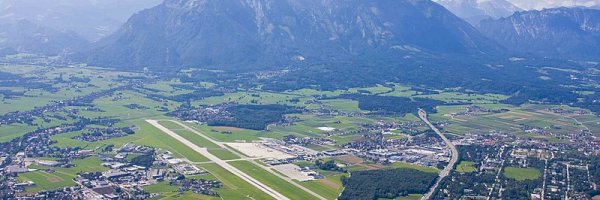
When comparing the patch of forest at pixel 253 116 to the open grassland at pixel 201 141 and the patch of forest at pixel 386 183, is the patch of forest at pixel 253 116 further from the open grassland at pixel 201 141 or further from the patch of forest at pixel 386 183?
the patch of forest at pixel 386 183

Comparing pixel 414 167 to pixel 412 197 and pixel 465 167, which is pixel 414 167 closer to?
pixel 465 167

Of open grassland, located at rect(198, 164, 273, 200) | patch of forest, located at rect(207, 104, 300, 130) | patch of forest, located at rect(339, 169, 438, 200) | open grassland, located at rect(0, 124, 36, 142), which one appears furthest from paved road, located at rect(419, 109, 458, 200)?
open grassland, located at rect(0, 124, 36, 142)

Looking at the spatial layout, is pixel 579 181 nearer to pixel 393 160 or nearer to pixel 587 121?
pixel 393 160

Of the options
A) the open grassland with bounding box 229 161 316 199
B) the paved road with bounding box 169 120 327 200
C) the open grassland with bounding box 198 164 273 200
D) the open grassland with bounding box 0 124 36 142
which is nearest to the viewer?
the open grassland with bounding box 198 164 273 200

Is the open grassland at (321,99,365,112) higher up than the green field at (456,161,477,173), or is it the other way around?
the open grassland at (321,99,365,112)

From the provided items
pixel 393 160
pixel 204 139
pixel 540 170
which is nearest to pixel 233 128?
pixel 204 139

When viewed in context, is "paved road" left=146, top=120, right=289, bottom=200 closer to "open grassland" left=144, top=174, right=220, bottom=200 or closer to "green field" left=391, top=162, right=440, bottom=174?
"open grassland" left=144, top=174, right=220, bottom=200
